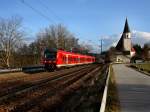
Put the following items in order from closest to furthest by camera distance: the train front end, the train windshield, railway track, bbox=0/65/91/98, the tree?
1. railway track, bbox=0/65/91/98
2. the train front end
3. the train windshield
4. the tree

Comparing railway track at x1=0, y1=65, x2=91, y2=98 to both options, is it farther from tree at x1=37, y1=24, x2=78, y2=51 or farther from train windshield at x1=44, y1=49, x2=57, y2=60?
tree at x1=37, y1=24, x2=78, y2=51

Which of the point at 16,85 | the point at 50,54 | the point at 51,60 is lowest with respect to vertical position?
the point at 16,85

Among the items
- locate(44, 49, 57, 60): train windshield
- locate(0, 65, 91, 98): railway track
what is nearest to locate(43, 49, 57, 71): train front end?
locate(44, 49, 57, 60): train windshield

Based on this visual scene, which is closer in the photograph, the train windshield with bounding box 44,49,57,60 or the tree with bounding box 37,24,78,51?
the train windshield with bounding box 44,49,57,60

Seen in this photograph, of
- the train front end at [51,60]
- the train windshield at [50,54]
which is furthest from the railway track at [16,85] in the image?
the train windshield at [50,54]

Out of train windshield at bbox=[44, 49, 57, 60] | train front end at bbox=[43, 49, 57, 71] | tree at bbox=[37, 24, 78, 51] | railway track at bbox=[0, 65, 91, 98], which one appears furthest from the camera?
tree at bbox=[37, 24, 78, 51]

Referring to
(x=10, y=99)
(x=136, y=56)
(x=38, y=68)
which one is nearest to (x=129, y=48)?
(x=136, y=56)

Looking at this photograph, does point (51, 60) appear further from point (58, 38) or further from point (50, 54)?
point (58, 38)

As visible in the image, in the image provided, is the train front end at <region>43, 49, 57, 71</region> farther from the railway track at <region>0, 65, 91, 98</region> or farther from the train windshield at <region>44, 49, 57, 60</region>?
the railway track at <region>0, 65, 91, 98</region>

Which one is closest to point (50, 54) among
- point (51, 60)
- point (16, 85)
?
point (51, 60)

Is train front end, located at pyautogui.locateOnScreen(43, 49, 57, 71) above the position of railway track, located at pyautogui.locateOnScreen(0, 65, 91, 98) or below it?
above

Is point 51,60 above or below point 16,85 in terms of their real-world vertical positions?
above

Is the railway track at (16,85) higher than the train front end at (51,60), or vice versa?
the train front end at (51,60)

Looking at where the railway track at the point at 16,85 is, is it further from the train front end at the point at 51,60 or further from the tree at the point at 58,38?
the tree at the point at 58,38
